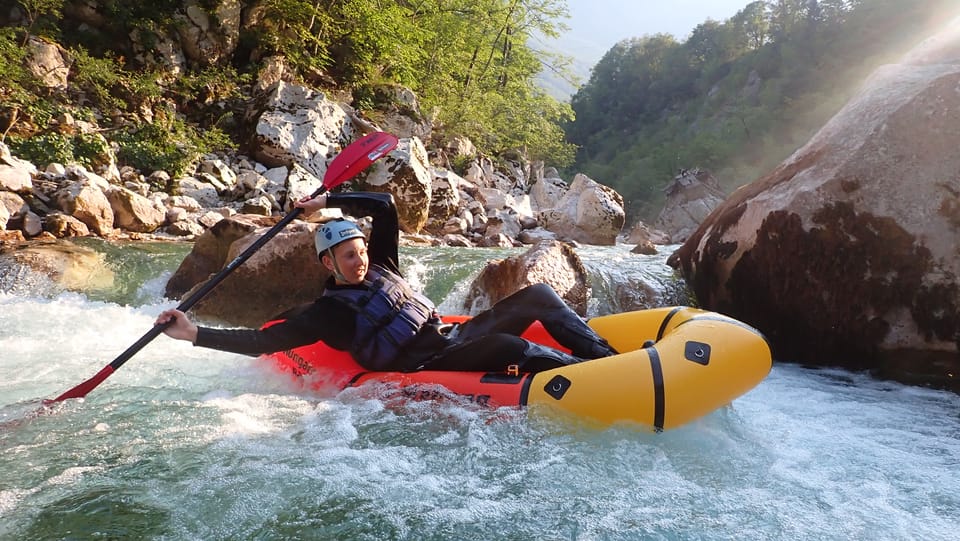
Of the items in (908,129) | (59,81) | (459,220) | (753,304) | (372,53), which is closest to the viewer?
(908,129)

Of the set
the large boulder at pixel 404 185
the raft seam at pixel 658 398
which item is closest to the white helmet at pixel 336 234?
the raft seam at pixel 658 398

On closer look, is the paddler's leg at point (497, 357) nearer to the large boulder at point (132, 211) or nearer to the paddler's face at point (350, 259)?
the paddler's face at point (350, 259)

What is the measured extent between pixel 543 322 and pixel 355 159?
168 cm

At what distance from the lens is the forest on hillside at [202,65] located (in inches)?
320

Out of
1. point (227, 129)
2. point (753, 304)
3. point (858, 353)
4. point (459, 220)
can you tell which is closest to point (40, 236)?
point (227, 129)

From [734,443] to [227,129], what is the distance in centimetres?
988

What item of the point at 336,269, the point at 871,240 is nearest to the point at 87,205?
the point at 336,269

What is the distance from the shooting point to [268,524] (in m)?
1.81

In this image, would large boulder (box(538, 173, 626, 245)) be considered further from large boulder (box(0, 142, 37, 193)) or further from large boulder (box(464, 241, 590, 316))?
large boulder (box(0, 142, 37, 193))

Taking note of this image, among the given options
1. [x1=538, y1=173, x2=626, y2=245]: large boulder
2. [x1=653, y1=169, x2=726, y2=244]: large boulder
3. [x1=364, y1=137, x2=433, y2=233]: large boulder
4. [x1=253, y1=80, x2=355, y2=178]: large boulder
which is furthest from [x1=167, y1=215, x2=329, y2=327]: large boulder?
[x1=653, y1=169, x2=726, y2=244]: large boulder

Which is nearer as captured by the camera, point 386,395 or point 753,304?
point 386,395

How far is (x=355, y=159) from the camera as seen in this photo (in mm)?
3840

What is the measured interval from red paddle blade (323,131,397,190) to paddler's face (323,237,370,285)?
1.03m

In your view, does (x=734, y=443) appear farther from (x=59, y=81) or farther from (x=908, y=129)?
(x=59, y=81)
